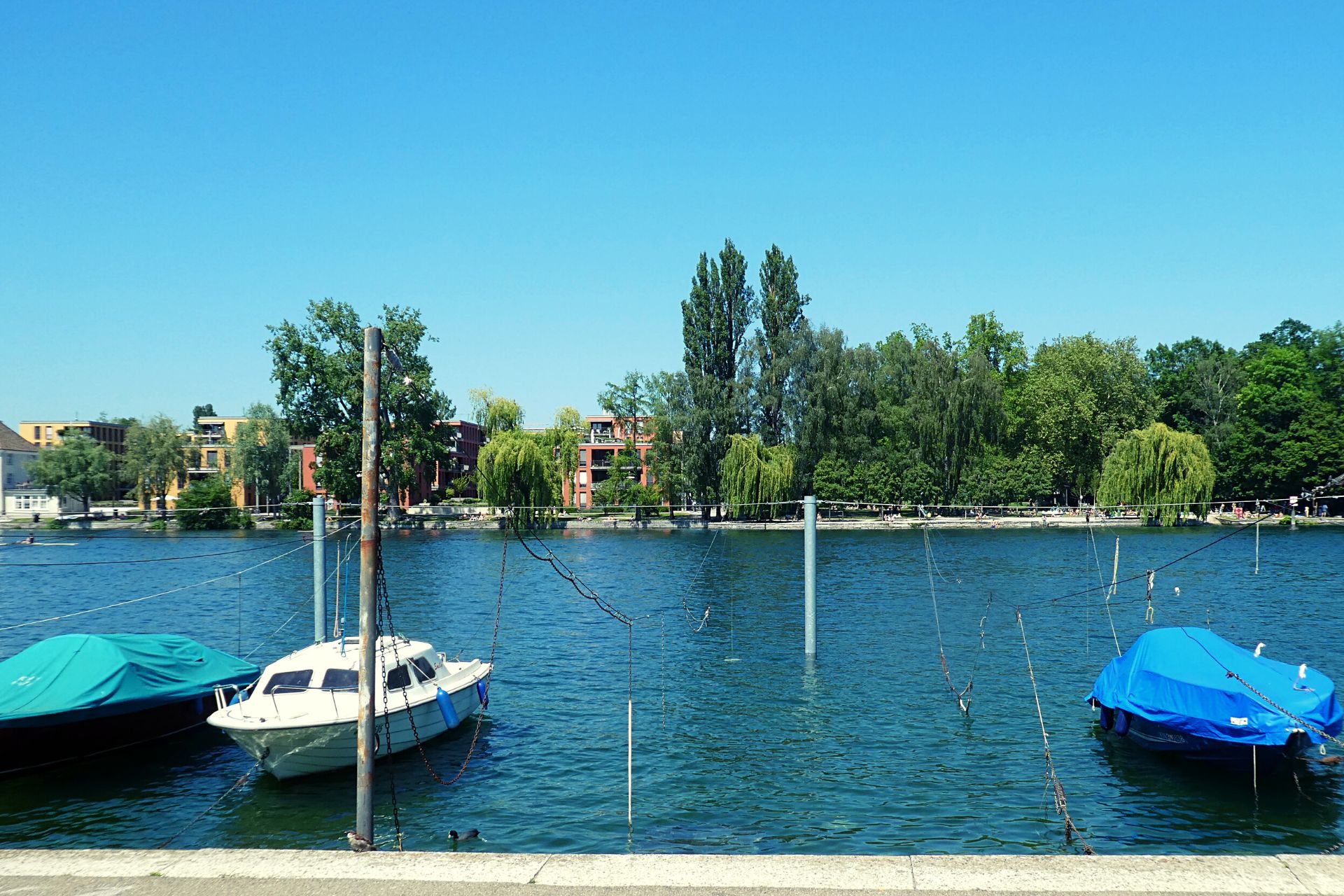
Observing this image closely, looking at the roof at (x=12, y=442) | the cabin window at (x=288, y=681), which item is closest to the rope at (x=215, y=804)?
the cabin window at (x=288, y=681)

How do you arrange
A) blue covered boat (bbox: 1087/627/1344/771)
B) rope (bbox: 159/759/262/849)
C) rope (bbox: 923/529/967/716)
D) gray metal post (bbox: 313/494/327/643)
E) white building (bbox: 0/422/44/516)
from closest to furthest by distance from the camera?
rope (bbox: 159/759/262/849) < blue covered boat (bbox: 1087/627/1344/771) < gray metal post (bbox: 313/494/327/643) < rope (bbox: 923/529/967/716) < white building (bbox: 0/422/44/516)

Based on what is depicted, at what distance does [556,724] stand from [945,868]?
1830 cm

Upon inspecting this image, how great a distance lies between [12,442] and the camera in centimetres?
16650

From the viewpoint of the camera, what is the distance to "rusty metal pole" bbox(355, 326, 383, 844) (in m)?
14.8

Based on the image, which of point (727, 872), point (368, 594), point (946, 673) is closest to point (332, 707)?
point (368, 594)

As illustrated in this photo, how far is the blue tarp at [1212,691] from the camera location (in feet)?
71.3

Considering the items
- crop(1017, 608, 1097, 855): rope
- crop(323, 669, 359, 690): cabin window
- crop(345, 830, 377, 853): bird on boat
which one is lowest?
crop(1017, 608, 1097, 855): rope

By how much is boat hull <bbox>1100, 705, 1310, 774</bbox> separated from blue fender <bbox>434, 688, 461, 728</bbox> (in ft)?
53.7

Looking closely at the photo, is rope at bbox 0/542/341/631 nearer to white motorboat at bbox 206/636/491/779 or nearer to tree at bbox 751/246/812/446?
white motorboat at bbox 206/636/491/779

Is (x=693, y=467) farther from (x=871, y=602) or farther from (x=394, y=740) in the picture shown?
(x=394, y=740)

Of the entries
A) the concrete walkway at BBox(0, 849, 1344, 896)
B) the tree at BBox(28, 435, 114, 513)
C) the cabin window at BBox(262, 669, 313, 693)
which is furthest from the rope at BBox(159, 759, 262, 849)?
the tree at BBox(28, 435, 114, 513)

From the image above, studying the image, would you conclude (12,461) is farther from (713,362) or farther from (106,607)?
(106,607)

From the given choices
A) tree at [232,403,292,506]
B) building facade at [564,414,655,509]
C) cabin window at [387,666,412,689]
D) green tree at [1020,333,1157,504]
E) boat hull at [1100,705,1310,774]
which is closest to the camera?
boat hull at [1100,705,1310,774]

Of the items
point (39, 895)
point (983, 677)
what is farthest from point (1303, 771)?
point (39, 895)
